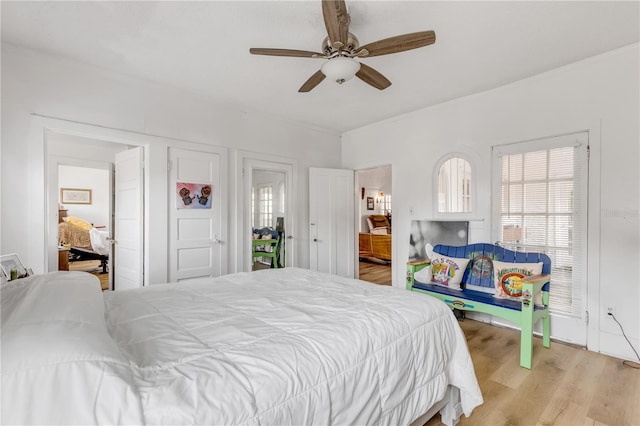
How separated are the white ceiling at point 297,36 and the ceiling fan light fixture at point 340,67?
0.34 metres

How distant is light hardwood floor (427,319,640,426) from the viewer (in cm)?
184

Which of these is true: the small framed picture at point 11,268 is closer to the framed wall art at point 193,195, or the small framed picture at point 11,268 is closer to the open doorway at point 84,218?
the framed wall art at point 193,195

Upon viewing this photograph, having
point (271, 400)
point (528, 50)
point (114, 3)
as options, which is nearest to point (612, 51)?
point (528, 50)

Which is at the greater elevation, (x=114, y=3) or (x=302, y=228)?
(x=114, y=3)

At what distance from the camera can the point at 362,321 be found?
138 cm

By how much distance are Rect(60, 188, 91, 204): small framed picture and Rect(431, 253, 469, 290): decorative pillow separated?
8.63 meters

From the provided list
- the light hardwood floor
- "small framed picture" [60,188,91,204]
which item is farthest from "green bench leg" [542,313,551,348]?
"small framed picture" [60,188,91,204]

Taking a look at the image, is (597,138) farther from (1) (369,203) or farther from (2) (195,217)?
(1) (369,203)

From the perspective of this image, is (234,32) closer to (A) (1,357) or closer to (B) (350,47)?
(B) (350,47)

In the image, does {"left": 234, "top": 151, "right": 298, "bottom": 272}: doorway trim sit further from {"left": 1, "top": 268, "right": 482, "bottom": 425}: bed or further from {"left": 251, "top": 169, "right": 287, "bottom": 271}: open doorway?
{"left": 1, "top": 268, "right": 482, "bottom": 425}: bed

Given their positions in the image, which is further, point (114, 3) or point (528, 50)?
point (528, 50)

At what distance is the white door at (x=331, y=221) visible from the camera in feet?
14.9

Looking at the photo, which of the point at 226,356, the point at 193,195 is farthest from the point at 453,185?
the point at 226,356

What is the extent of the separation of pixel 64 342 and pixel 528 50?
349cm
